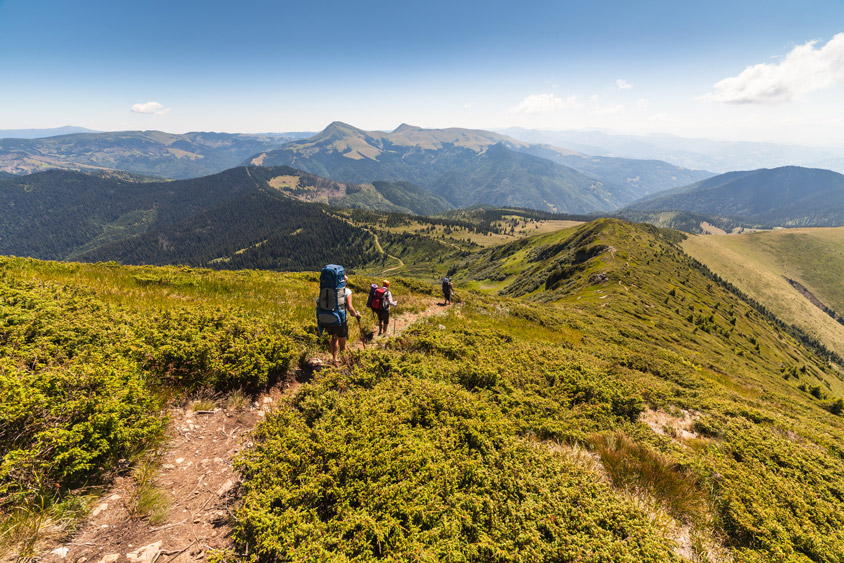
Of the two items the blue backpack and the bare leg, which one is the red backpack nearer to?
the blue backpack

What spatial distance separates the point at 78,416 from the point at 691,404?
16.7 metres

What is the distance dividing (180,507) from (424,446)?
4019 mm

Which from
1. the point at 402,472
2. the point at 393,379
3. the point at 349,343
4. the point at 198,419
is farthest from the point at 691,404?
the point at 198,419

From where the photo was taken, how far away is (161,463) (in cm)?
584

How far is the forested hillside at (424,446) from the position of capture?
4473mm

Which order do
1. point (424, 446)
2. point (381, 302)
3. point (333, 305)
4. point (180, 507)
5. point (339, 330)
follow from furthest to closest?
point (381, 302)
point (339, 330)
point (333, 305)
point (424, 446)
point (180, 507)

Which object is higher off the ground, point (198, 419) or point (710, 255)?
point (198, 419)

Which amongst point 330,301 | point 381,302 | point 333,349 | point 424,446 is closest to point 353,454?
point 424,446

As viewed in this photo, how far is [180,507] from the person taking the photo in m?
5.03

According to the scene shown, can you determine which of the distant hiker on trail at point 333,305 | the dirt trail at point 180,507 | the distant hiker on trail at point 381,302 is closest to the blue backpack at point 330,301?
the distant hiker on trail at point 333,305

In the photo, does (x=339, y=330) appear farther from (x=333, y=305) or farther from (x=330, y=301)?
(x=330, y=301)

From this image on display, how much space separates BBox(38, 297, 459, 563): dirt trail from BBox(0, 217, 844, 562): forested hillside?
379 mm

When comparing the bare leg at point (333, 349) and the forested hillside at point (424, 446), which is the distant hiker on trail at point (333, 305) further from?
the forested hillside at point (424, 446)

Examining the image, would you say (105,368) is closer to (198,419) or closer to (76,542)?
(198,419)
